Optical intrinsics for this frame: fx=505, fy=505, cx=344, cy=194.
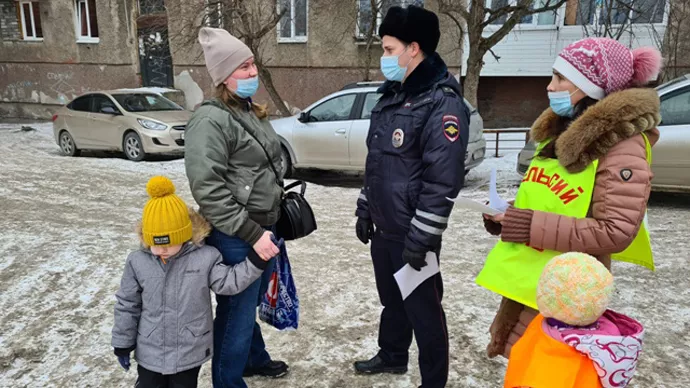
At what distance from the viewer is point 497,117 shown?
590 inches

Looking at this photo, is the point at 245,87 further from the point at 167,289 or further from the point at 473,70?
the point at 473,70

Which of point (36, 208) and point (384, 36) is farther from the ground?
point (384, 36)

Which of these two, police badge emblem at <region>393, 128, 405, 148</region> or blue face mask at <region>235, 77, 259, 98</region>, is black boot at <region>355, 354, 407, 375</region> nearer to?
police badge emblem at <region>393, 128, 405, 148</region>

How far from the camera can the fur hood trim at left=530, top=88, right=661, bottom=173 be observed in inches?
70.6

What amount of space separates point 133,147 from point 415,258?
9.57 metres

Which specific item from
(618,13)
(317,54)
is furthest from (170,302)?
(618,13)

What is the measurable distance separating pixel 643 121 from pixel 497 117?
45.2 feet

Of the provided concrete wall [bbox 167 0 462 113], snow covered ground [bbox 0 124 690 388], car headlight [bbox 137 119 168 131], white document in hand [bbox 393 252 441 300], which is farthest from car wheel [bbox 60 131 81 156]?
white document in hand [bbox 393 252 441 300]

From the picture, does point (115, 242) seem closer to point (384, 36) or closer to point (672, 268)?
point (384, 36)

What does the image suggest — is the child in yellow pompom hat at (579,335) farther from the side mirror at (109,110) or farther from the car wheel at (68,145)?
the car wheel at (68,145)

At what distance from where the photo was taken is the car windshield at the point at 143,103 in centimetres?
1104

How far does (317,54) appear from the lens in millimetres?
15070

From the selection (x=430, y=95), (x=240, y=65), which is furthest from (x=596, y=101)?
(x=240, y=65)

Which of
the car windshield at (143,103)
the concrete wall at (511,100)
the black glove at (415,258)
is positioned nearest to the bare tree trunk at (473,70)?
the concrete wall at (511,100)
